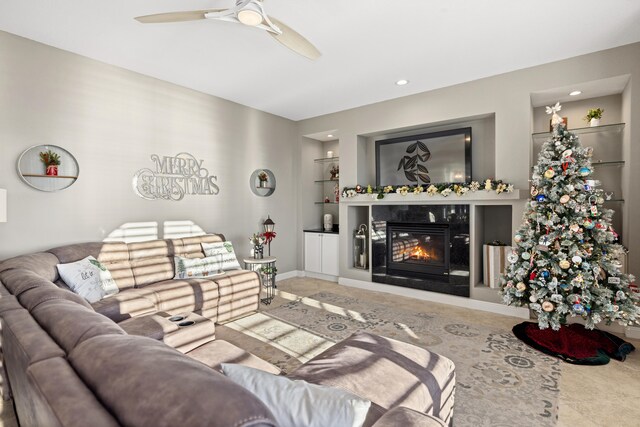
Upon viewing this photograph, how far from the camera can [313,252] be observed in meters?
5.87

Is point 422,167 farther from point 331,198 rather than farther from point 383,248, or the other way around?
point 331,198

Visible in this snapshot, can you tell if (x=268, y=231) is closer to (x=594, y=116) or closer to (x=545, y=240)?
(x=545, y=240)

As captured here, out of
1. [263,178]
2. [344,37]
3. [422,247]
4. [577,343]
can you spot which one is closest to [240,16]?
[344,37]

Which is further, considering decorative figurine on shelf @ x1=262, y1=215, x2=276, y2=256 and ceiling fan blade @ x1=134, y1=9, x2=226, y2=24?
decorative figurine on shelf @ x1=262, y1=215, x2=276, y2=256

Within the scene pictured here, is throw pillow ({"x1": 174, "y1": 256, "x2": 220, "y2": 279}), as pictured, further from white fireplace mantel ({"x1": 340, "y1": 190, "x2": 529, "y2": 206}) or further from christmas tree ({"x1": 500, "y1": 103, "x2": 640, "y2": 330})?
christmas tree ({"x1": 500, "y1": 103, "x2": 640, "y2": 330})

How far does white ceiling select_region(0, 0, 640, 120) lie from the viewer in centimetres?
261

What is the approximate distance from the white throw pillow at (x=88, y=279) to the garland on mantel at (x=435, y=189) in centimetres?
350

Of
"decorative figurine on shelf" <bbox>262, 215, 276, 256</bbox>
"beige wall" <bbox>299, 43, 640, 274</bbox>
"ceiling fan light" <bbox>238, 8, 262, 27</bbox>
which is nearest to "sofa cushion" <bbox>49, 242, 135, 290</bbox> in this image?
"decorative figurine on shelf" <bbox>262, 215, 276, 256</bbox>

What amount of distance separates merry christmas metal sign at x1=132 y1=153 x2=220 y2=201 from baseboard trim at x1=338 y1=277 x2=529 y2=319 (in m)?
2.70

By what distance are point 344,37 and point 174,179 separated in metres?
2.78

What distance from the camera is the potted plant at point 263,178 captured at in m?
Answer: 5.39

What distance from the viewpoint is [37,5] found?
8.47 ft

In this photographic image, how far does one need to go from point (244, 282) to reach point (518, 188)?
3.49 metres

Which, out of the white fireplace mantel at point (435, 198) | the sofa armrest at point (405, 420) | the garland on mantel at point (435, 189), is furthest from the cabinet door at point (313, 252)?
the sofa armrest at point (405, 420)
